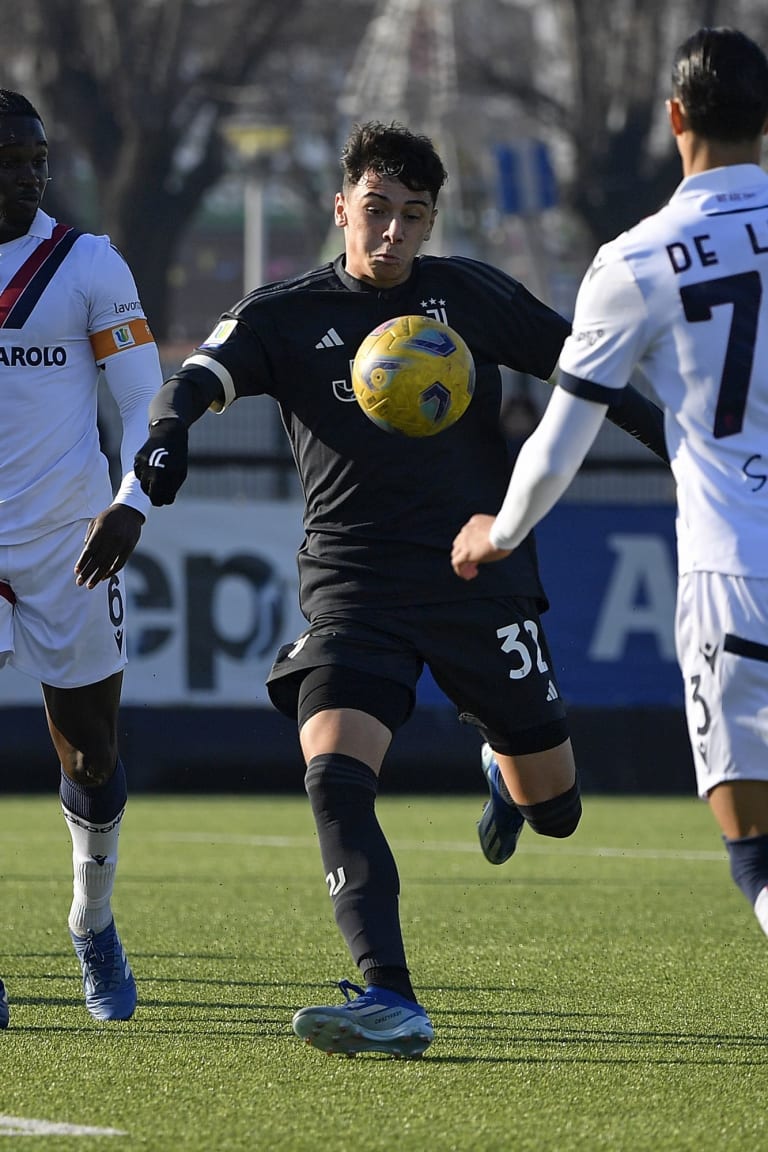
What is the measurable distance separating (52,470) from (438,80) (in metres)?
29.6

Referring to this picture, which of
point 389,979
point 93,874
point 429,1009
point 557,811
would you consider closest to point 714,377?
point 389,979

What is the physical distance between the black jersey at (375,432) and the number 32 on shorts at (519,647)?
103 mm

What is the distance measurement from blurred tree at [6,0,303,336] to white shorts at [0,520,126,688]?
82.6 feet

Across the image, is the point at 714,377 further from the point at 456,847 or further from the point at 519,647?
the point at 456,847

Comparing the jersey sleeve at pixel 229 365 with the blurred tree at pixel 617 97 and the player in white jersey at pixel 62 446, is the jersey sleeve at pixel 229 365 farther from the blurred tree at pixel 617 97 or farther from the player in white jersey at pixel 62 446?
the blurred tree at pixel 617 97

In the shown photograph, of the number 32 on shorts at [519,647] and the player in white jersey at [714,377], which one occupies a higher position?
the player in white jersey at [714,377]

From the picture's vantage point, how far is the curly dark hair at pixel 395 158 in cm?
545

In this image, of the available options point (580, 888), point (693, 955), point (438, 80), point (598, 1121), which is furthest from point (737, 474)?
point (438, 80)

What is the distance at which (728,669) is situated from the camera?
13.6ft

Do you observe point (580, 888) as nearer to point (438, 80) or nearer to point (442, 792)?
point (442, 792)

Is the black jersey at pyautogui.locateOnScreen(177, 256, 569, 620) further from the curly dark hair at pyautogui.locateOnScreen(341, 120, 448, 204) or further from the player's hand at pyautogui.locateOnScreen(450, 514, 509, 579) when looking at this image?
the player's hand at pyautogui.locateOnScreen(450, 514, 509, 579)

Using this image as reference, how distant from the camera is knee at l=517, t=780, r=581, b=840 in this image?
232 inches

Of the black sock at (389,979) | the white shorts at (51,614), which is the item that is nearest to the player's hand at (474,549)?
the black sock at (389,979)

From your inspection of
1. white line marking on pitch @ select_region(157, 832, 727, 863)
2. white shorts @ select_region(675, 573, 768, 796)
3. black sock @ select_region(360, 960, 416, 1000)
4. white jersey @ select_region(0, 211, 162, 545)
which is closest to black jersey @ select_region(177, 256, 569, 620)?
white jersey @ select_region(0, 211, 162, 545)
